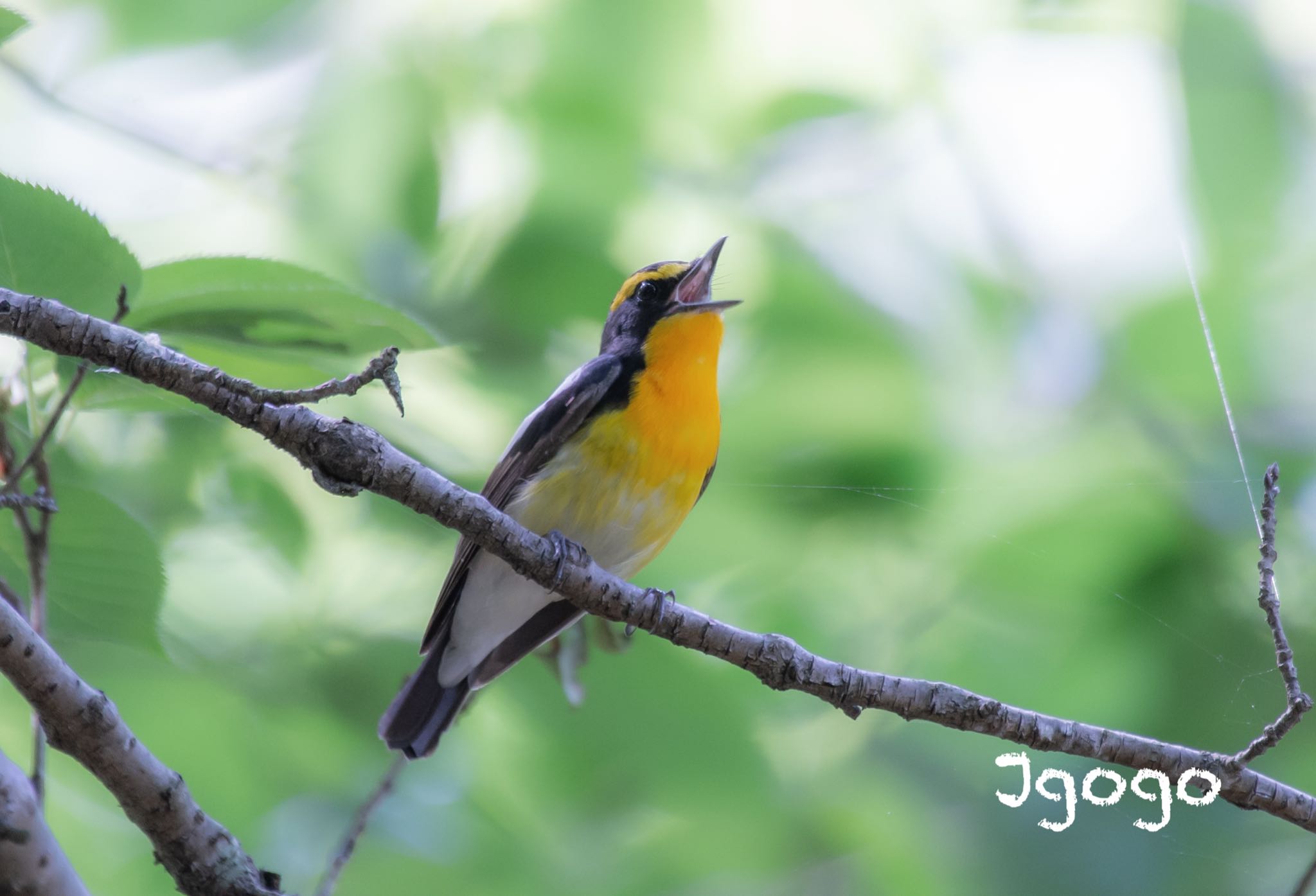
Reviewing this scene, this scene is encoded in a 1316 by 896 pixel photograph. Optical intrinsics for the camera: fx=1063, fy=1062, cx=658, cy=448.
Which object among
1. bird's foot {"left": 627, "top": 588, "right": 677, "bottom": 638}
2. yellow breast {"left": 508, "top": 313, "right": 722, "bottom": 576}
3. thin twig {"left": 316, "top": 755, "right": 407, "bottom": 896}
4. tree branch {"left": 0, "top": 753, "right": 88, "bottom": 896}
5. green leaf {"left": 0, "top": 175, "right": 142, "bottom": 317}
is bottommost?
tree branch {"left": 0, "top": 753, "right": 88, "bottom": 896}

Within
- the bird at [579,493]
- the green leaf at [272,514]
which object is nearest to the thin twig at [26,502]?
the bird at [579,493]

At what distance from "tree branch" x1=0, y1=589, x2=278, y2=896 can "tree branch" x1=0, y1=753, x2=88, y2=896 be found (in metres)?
0.18

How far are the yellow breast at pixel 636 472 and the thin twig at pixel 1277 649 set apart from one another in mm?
1315

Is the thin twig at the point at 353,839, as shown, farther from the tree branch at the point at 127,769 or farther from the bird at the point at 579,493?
the tree branch at the point at 127,769

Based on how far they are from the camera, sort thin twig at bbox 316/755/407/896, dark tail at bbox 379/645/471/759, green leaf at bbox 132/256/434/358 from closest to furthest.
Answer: green leaf at bbox 132/256/434/358, thin twig at bbox 316/755/407/896, dark tail at bbox 379/645/471/759

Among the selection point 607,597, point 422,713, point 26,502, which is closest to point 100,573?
point 26,502

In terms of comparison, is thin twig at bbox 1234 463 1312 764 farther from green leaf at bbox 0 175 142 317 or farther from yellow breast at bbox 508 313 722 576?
green leaf at bbox 0 175 142 317

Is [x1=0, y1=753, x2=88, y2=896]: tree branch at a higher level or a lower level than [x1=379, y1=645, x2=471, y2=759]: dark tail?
lower

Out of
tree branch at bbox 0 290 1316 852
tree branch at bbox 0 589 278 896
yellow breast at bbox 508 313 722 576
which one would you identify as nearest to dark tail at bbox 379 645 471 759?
yellow breast at bbox 508 313 722 576

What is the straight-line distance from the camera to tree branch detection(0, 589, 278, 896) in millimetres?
1465

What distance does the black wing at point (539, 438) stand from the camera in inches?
103

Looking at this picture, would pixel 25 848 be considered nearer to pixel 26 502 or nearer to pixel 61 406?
pixel 26 502

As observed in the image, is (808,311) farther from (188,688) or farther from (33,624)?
(33,624)

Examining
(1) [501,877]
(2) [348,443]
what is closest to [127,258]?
(2) [348,443]
